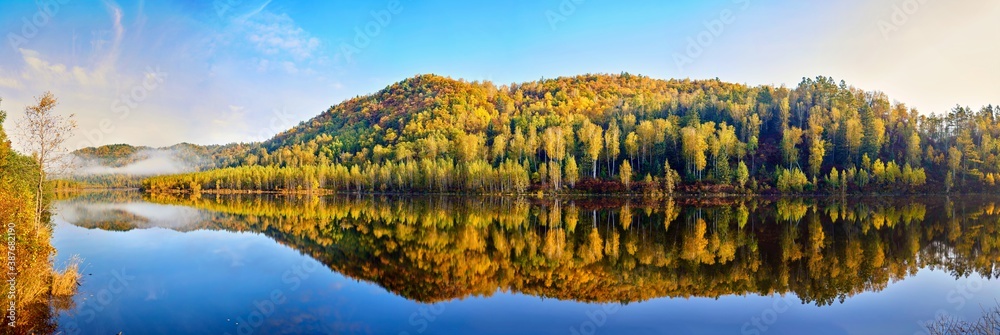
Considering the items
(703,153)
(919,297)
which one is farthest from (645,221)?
(703,153)

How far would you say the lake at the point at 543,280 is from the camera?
13812 millimetres

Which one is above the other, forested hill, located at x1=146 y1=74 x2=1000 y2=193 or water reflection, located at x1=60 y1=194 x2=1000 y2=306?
forested hill, located at x1=146 y1=74 x2=1000 y2=193

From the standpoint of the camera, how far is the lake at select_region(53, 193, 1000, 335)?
13812mm

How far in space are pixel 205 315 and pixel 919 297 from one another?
21.8m

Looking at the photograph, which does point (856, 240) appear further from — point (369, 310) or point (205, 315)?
point (205, 315)

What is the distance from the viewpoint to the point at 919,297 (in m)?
16.0
